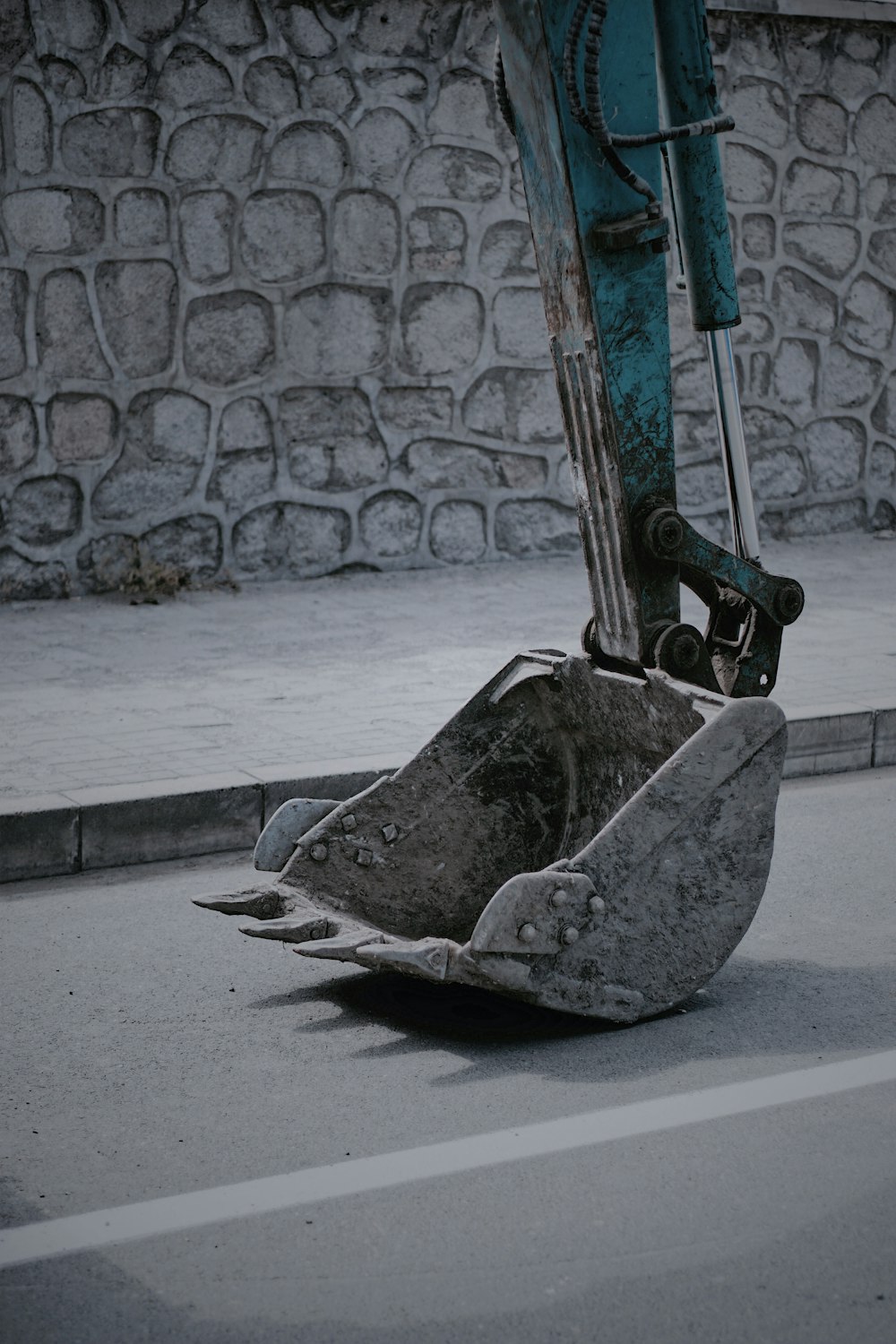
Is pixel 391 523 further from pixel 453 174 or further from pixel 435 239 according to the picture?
pixel 453 174

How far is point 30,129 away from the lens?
8172mm

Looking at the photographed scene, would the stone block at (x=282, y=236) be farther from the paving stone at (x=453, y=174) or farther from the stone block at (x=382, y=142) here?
the paving stone at (x=453, y=174)

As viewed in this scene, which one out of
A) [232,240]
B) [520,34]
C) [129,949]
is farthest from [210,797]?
[232,240]

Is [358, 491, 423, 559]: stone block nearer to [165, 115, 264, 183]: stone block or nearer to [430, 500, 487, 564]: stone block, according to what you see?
[430, 500, 487, 564]: stone block

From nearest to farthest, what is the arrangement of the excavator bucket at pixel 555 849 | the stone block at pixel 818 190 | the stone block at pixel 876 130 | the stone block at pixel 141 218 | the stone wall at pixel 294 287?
the excavator bucket at pixel 555 849, the stone wall at pixel 294 287, the stone block at pixel 141 218, the stone block at pixel 818 190, the stone block at pixel 876 130

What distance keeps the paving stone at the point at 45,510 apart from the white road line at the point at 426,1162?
5945mm

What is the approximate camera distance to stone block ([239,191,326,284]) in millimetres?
8766

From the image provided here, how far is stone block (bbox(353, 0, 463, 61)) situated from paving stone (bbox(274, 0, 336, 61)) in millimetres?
199

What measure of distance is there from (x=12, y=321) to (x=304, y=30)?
85.6 inches

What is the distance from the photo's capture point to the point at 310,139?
8.85 metres

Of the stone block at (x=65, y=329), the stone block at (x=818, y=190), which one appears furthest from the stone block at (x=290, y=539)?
the stone block at (x=818, y=190)

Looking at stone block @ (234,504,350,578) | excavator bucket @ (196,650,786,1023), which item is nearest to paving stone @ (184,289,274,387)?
stone block @ (234,504,350,578)

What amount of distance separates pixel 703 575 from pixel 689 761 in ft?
1.90

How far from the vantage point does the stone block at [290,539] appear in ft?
29.5
